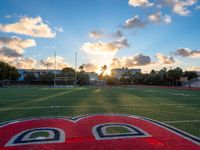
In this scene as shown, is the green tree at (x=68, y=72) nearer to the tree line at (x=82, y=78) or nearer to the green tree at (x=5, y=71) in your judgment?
the tree line at (x=82, y=78)

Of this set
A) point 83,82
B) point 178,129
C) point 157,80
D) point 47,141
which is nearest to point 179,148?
point 178,129

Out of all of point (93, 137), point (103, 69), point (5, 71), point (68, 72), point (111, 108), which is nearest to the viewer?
point (93, 137)

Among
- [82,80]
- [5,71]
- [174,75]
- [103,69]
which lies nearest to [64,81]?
[82,80]

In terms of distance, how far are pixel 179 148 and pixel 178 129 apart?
5.05ft

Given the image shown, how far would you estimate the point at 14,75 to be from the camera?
60906 mm

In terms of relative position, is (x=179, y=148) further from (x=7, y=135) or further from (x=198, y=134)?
(x=7, y=135)

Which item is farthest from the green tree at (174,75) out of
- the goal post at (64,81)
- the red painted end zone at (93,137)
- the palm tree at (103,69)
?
the red painted end zone at (93,137)

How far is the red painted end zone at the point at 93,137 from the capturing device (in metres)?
3.84

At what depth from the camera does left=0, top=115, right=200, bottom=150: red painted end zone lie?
12.6 feet

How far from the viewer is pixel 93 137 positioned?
14.5ft

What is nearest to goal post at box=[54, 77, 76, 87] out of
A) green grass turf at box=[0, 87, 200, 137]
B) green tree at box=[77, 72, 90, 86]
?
green tree at box=[77, 72, 90, 86]

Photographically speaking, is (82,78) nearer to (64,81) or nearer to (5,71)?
(64,81)

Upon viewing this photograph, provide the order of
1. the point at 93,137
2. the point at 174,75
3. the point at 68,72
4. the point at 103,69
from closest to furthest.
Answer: the point at 93,137 → the point at 174,75 → the point at 68,72 → the point at 103,69

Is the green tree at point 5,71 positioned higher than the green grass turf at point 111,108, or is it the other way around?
the green tree at point 5,71
